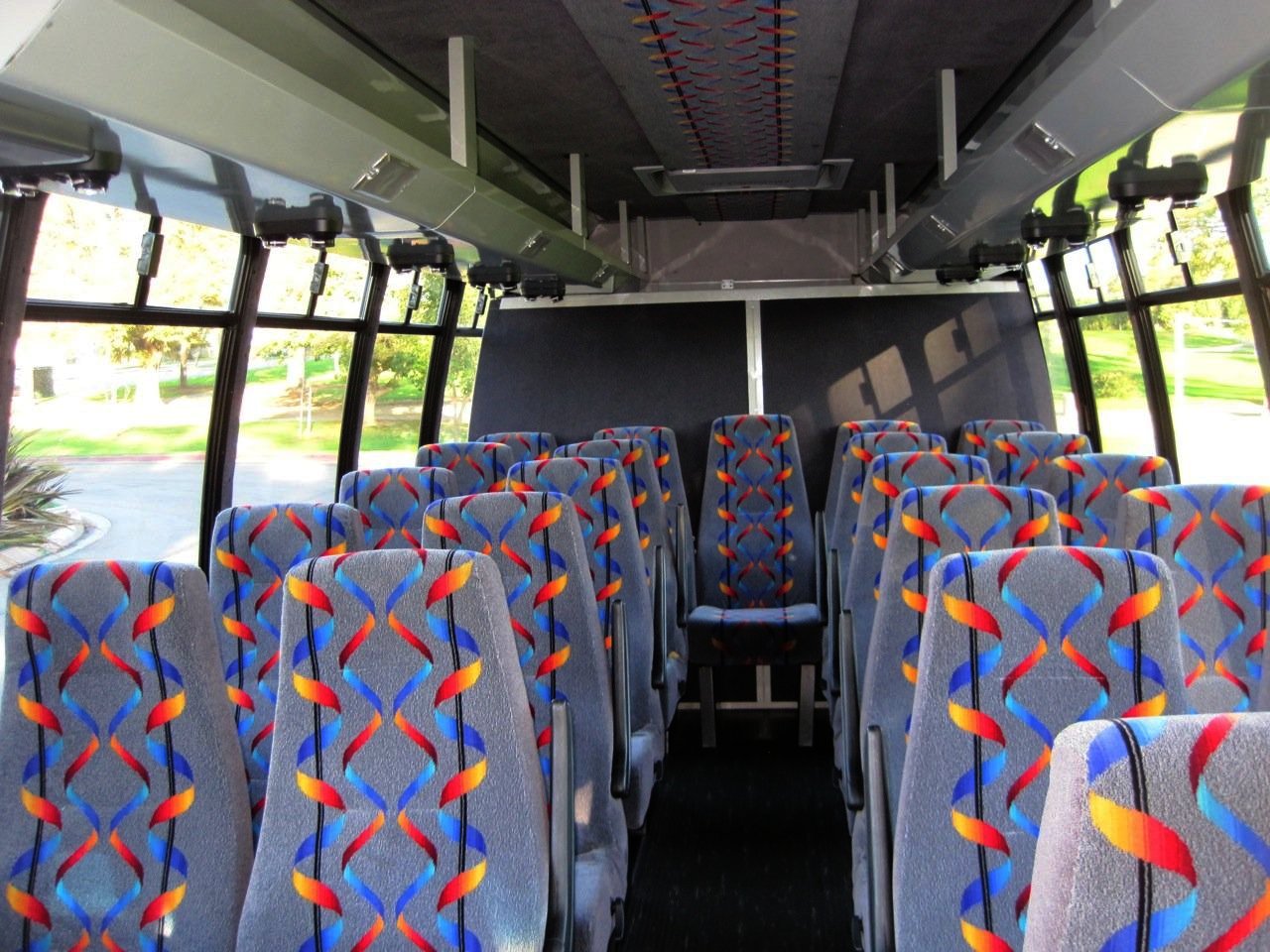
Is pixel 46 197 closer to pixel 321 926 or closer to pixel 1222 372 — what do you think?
pixel 321 926

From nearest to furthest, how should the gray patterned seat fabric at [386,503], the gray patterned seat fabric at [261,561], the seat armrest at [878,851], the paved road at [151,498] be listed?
the seat armrest at [878,851] → the gray patterned seat fabric at [261,561] → the gray patterned seat fabric at [386,503] → the paved road at [151,498]

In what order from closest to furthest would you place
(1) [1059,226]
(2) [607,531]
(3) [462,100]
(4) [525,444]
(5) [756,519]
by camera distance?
(2) [607,531], (1) [1059,226], (3) [462,100], (5) [756,519], (4) [525,444]

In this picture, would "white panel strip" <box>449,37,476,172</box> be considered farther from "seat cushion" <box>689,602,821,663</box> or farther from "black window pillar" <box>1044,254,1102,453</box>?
"black window pillar" <box>1044,254,1102,453</box>

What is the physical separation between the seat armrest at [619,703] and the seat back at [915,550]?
0.71 metres

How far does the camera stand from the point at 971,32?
4.72 metres

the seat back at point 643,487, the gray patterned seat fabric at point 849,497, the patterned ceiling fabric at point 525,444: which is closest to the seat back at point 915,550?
the gray patterned seat fabric at point 849,497

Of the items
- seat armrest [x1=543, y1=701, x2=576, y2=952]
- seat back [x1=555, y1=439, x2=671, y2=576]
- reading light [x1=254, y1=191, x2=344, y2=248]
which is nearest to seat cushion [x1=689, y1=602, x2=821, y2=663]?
seat back [x1=555, y1=439, x2=671, y2=576]

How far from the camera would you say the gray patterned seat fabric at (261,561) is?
323 cm

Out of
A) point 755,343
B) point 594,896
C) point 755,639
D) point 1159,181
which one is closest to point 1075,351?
point 755,343

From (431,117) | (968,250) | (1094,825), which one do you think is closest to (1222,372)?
(968,250)

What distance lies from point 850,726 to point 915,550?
0.71 m

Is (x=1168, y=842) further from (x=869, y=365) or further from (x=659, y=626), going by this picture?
(x=869, y=365)

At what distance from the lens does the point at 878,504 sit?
379cm

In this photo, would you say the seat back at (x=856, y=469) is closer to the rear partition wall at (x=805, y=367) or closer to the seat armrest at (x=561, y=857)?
the rear partition wall at (x=805, y=367)
